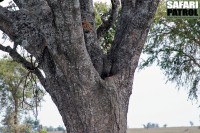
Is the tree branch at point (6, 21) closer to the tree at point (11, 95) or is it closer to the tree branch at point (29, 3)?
the tree branch at point (29, 3)

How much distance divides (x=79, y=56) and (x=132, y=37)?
743 millimetres

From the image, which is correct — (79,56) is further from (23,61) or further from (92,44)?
(23,61)

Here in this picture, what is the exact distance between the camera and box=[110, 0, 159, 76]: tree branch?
4879 mm

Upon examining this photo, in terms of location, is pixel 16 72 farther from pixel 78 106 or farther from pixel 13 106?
pixel 78 106

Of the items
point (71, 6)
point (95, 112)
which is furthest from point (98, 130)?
point (71, 6)

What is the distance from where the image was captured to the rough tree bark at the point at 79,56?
172 inches

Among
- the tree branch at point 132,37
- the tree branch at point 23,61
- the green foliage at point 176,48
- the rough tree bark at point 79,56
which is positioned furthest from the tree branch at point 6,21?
the green foliage at point 176,48

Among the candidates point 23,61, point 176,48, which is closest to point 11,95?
point 176,48

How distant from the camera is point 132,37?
4.90 m

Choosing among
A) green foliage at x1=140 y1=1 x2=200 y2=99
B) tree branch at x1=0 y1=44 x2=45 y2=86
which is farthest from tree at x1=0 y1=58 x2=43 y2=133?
tree branch at x1=0 y1=44 x2=45 y2=86

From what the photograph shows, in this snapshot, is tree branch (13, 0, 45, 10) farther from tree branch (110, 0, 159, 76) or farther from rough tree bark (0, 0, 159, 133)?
tree branch (110, 0, 159, 76)

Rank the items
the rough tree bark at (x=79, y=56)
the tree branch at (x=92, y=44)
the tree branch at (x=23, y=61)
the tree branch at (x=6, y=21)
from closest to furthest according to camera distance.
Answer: the rough tree bark at (x=79, y=56), the tree branch at (x=6, y=21), the tree branch at (x=92, y=44), the tree branch at (x=23, y=61)

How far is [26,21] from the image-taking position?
4.75 meters

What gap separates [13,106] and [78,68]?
18308mm
